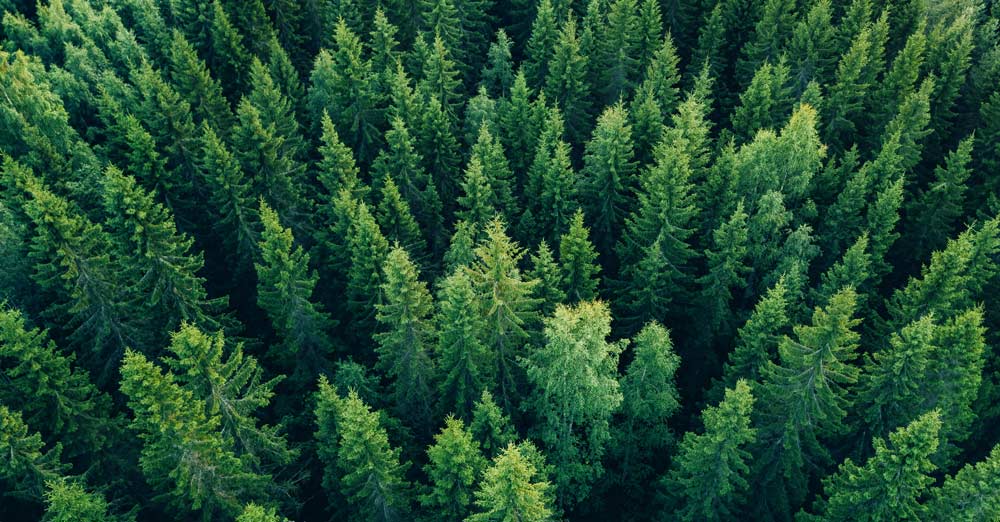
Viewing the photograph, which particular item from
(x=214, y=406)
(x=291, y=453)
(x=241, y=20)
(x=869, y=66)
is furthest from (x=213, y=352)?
(x=869, y=66)

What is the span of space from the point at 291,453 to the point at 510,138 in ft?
77.9

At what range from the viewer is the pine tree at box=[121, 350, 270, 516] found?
25156mm

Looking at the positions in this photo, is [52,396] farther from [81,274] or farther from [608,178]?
[608,178]

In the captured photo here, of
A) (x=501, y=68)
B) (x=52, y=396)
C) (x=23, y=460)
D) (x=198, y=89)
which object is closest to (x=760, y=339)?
(x=501, y=68)

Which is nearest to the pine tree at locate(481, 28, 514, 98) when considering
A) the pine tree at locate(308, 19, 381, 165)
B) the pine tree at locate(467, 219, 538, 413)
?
the pine tree at locate(308, 19, 381, 165)

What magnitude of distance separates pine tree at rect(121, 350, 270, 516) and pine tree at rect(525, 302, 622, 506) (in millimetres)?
12456

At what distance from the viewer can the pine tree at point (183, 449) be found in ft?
82.5

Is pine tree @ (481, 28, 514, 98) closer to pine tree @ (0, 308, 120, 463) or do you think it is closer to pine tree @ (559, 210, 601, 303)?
pine tree @ (559, 210, 601, 303)

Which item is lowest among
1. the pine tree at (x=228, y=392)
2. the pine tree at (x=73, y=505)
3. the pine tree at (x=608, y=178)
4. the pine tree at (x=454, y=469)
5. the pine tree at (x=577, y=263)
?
the pine tree at (x=73, y=505)

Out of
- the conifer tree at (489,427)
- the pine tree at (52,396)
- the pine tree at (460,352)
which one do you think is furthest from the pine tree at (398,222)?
the pine tree at (52,396)

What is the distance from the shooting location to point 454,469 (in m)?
27.3

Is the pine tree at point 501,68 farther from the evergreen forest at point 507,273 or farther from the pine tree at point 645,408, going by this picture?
the pine tree at point 645,408

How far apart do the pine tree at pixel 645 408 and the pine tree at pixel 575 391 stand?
1.09 meters

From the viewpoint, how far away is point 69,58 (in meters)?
50.9
